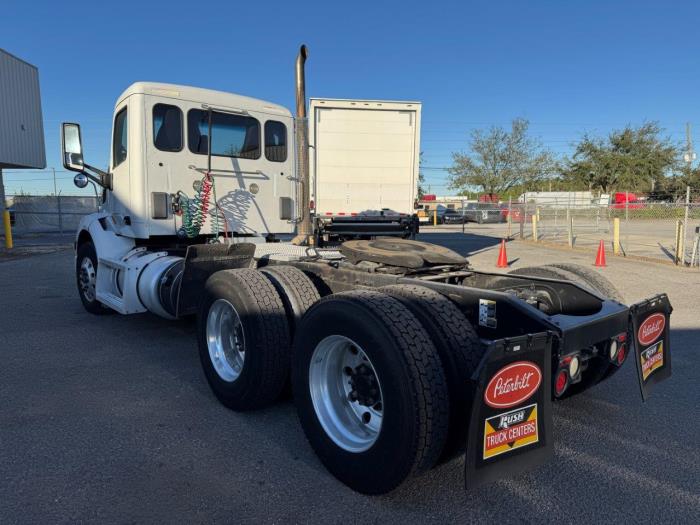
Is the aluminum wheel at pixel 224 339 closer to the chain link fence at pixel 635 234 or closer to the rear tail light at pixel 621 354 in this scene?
the rear tail light at pixel 621 354

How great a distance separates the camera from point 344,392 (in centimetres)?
294

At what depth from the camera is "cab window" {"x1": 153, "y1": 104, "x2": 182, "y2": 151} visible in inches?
215

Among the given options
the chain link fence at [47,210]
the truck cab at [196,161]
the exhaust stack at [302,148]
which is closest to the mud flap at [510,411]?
the exhaust stack at [302,148]

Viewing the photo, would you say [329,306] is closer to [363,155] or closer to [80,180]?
[80,180]

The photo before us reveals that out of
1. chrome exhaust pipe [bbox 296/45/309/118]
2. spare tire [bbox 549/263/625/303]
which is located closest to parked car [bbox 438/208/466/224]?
chrome exhaust pipe [bbox 296/45/309/118]

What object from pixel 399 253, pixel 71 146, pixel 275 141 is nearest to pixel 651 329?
pixel 399 253

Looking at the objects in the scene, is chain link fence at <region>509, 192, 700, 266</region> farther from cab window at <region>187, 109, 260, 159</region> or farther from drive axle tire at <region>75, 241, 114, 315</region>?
drive axle tire at <region>75, 241, 114, 315</region>

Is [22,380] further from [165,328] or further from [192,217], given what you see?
[192,217]

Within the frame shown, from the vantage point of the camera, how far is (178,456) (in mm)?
3031

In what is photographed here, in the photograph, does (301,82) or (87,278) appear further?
(87,278)

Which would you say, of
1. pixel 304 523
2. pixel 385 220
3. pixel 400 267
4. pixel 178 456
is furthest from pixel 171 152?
pixel 385 220

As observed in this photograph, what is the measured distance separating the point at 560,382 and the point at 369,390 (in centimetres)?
101

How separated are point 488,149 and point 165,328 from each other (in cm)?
5140

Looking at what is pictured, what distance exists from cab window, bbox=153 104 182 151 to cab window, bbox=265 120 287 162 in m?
1.07
